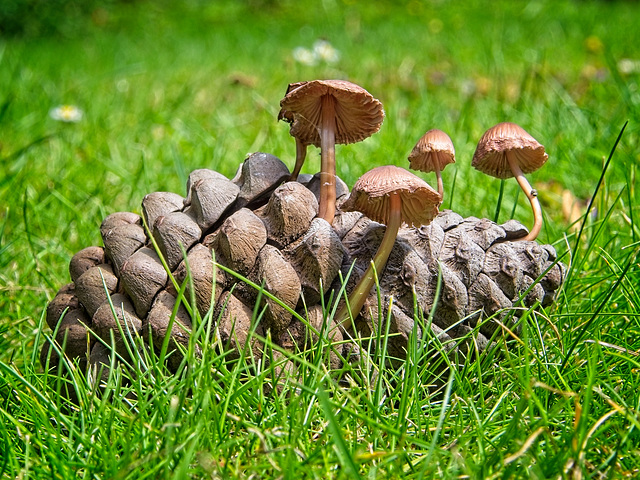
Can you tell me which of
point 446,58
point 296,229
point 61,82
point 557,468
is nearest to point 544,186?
point 296,229

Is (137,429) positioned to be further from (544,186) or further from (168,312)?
(544,186)

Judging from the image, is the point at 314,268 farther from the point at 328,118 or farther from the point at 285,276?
the point at 328,118


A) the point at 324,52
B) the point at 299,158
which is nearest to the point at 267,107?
the point at 324,52

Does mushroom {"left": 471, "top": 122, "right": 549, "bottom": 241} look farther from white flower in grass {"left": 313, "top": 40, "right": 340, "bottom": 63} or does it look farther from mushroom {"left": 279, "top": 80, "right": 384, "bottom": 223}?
white flower in grass {"left": 313, "top": 40, "right": 340, "bottom": 63}

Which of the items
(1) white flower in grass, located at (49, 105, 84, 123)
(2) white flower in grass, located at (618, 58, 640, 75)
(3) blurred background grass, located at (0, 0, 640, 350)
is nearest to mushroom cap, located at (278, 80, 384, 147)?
(3) blurred background grass, located at (0, 0, 640, 350)

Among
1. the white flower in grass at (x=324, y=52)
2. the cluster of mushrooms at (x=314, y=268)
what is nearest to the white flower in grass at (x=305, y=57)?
the white flower in grass at (x=324, y=52)

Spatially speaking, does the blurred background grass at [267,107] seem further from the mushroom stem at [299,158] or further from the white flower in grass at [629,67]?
the mushroom stem at [299,158]
